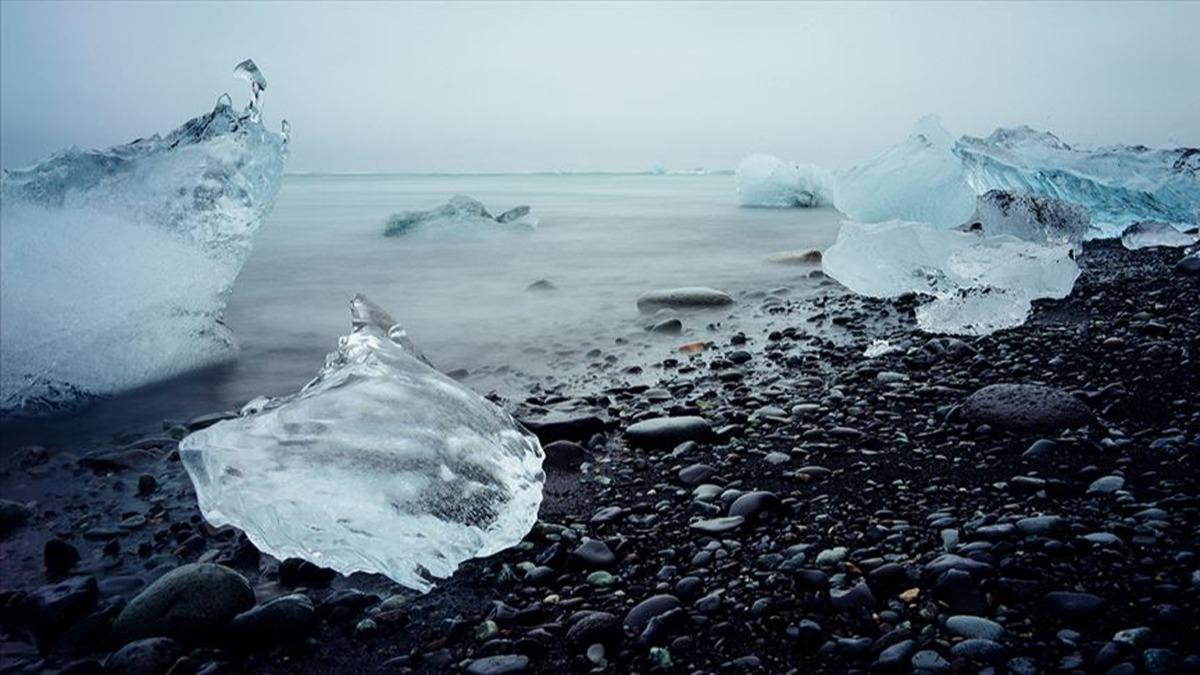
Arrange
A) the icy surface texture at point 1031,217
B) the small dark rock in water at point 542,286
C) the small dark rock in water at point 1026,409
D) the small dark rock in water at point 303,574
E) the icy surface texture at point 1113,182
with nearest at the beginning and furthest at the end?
the small dark rock in water at point 303,574 < the small dark rock in water at point 1026,409 < the icy surface texture at point 1031,217 < the small dark rock in water at point 542,286 < the icy surface texture at point 1113,182

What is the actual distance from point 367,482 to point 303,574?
0.34 m

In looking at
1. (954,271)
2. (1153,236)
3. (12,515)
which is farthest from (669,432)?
(1153,236)

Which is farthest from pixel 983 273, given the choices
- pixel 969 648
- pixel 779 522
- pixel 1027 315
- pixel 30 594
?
pixel 30 594

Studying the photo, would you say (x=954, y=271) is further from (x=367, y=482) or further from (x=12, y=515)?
(x=12, y=515)

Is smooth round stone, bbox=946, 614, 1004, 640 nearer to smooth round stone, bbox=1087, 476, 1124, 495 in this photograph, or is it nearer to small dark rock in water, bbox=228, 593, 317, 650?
smooth round stone, bbox=1087, 476, 1124, 495

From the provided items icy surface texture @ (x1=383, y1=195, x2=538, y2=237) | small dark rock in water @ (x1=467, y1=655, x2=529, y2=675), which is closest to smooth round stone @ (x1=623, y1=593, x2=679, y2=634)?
small dark rock in water @ (x1=467, y1=655, x2=529, y2=675)

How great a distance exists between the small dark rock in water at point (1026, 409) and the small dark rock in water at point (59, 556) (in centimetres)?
318

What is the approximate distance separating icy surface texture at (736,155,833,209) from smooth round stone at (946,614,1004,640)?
15689mm

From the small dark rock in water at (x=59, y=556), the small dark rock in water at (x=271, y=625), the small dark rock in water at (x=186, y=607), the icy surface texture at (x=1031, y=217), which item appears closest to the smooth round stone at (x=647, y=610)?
the small dark rock in water at (x=271, y=625)

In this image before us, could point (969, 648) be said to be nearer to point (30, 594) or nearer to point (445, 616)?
point (445, 616)

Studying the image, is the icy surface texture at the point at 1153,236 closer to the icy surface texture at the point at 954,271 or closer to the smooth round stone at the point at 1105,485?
the icy surface texture at the point at 954,271

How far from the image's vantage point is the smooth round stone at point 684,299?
635 centimetres

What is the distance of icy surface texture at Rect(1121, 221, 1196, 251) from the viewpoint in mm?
8070

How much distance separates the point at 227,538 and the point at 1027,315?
463cm
